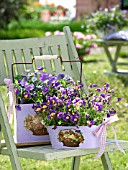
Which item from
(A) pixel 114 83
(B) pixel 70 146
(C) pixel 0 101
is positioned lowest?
(A) pixel 114 83

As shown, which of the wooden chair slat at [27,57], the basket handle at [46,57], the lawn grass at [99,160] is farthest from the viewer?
the lawn grass at [99,160]

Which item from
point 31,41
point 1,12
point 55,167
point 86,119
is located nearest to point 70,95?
point 86,119

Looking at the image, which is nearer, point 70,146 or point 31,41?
point 70,146

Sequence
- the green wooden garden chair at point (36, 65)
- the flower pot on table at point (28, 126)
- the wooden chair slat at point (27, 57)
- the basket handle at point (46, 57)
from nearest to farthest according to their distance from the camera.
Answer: the green wooden garden chair at point (36, 65)
the flower pot on table at point (28, 126)
the basket handle at point (46, 57)
the wooden chair slat at point (27, 57)

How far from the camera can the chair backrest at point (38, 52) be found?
3412mm

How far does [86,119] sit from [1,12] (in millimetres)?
11079

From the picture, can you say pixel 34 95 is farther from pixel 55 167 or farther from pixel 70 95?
pixel 55 167

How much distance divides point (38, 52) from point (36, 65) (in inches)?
2.8

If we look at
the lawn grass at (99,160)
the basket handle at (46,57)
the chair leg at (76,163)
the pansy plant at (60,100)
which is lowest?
the lawn grass at (99,160)

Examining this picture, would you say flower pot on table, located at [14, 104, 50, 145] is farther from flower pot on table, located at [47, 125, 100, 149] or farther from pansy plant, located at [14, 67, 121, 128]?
flower pot on table, located at [47, 125, 100, 149]

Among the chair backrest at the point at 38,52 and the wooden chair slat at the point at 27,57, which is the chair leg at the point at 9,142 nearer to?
the chair backrest at the point at 38,52

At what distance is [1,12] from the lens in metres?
13.9

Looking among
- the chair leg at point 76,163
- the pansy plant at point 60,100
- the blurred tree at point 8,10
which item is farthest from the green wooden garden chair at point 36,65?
the blurred tree at point 8,10

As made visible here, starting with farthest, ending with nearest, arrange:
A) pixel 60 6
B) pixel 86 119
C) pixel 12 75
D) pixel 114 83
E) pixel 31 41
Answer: pixel 60 6, pixel 114 83, pixel 31 41, pixel 12 75, pixel 86 119
